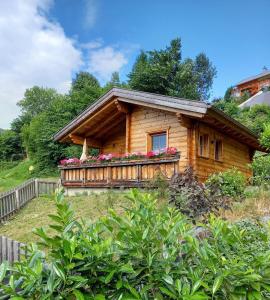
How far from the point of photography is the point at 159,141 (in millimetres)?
13891

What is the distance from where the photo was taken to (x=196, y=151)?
12297 millimetres

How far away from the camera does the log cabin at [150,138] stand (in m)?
11.6

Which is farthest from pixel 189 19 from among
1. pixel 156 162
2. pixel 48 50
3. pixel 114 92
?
pixel 156 162

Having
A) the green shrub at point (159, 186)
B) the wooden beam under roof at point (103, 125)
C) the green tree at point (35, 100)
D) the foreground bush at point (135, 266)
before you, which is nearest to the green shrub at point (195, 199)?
the green shrub at point (159, 186)

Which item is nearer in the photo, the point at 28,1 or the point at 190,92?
the point at 28,1

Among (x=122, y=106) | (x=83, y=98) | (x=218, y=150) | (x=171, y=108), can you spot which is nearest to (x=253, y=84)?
(x=83, y=98)

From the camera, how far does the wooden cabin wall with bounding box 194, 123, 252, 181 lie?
499 inches

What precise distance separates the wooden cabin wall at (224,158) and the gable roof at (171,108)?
0.46 metres

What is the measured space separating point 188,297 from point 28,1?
10.8m

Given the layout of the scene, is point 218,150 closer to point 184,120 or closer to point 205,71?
point 184,120

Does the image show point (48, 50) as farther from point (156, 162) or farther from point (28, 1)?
point (156, 162)

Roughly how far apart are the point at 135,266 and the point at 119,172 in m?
11.0

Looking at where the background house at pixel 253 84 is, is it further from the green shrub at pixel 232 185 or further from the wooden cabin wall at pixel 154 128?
the green shrub at pixel 232 185

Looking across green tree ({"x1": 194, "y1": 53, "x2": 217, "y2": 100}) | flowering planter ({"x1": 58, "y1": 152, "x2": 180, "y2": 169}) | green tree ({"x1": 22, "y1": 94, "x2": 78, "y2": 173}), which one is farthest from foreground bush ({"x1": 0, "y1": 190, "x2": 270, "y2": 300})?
green tree ({"x1": 194, "y1": 53, "x2": 217, "y2": 100})
